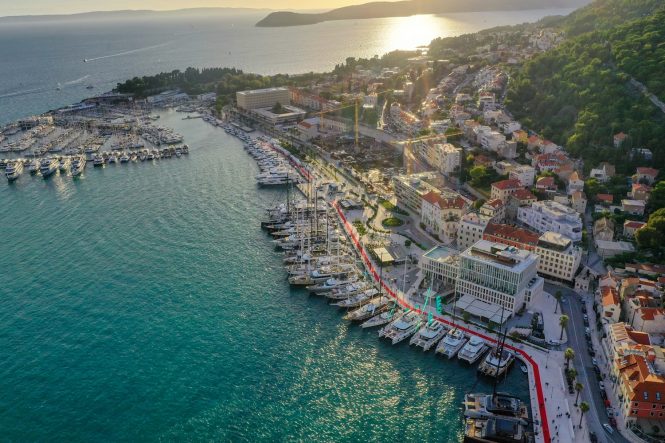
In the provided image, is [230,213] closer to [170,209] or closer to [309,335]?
[170,209]

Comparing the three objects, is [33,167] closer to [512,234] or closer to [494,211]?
[494,211]

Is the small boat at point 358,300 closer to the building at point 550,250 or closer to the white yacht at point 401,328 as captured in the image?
the white yacht at point 401,328

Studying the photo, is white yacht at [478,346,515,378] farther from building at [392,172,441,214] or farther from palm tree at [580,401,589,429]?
building at [392,172,441,214]

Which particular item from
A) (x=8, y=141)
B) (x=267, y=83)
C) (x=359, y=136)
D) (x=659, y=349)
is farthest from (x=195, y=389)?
(x=267, y=83)

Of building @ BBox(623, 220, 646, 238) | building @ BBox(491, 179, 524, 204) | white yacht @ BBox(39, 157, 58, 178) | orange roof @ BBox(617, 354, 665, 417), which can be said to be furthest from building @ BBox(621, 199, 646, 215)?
white yacht @ BBox(39, 157, 58, 178)

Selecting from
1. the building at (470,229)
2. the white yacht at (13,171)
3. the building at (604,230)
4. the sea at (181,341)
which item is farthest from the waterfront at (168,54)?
the building at (604,230)

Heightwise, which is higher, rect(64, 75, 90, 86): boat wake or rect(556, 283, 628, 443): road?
rect(64, 75, 90, 86): boat wake
